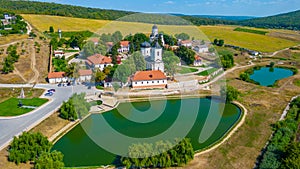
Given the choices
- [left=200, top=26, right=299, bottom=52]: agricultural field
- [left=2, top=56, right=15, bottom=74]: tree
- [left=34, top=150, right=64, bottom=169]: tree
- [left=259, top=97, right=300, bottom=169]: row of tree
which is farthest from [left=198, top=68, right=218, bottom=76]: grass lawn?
[left=200, top=26, right=299, bottom=52]: agricultural field

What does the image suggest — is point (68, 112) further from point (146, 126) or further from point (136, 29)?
point (136, 29)

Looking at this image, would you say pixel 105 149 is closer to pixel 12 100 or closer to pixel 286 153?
pixel 286 153

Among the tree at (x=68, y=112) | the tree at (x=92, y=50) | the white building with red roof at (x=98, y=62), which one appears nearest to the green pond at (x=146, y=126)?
the tree at (x=68, y=112)

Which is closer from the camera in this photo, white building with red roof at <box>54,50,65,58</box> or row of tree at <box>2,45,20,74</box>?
row of tree at <box>2,45,20,74</box>

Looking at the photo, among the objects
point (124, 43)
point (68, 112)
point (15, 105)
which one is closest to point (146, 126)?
point (68, 112)

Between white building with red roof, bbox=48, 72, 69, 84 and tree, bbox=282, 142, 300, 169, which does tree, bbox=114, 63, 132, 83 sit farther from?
tree, bbox=282, 142, 300, 169

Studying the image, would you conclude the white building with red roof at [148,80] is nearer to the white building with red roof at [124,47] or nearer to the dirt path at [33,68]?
the dirt path at [33,68]
